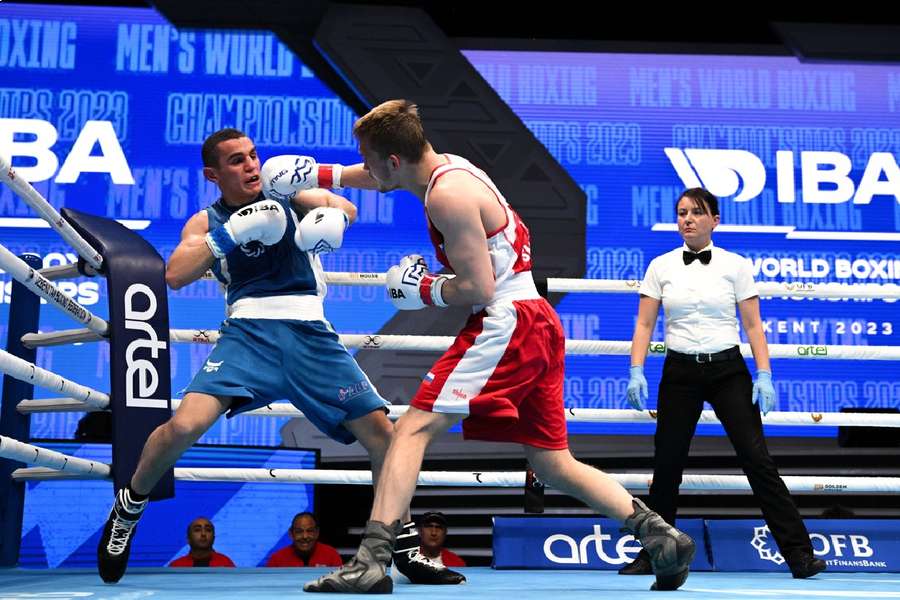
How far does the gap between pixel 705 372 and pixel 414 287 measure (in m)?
Result: 1.46

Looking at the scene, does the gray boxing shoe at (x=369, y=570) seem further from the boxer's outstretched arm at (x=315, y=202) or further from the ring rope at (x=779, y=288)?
the ring rope at (x=779, y=288)

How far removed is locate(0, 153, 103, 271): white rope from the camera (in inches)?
98.9

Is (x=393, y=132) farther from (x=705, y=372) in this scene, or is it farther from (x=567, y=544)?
(x=567, y=544)

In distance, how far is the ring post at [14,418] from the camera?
3443 mm

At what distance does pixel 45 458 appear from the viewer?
279 cm

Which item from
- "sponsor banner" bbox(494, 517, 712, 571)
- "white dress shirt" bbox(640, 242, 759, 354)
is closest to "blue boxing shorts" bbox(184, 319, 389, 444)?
"sponsor banner" bbox(494, 517, 712, 571)

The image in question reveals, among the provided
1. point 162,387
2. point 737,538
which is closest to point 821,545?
point 737,538

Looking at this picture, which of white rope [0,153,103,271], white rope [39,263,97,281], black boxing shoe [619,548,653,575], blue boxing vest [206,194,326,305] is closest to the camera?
white rope [0,153,103,271]

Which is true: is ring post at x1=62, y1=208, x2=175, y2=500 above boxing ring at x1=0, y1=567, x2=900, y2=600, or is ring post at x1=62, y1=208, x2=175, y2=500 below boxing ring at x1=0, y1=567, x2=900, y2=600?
above

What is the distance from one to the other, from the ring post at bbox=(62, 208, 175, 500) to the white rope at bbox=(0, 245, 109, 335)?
0.24 ft

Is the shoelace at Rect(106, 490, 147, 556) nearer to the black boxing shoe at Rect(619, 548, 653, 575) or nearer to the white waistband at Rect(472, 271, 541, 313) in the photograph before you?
the white waistband at Rect(472, 271, 541, 313)

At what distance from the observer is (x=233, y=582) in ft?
9.63

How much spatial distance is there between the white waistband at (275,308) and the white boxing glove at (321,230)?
0.21 metres

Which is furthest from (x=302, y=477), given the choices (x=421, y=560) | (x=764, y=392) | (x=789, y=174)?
(x=789, y=174)
